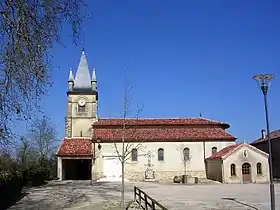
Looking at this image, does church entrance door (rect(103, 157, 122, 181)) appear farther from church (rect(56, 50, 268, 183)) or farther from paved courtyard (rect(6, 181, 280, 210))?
paved courtyard (rect(6, 181, 280, 210))

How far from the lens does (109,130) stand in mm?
46781

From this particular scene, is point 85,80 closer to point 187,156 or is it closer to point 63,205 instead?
point 187,156

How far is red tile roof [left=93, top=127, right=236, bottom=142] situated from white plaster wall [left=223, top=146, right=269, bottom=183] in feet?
16.2

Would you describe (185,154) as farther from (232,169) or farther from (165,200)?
(165,200)

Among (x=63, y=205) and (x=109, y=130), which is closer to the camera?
(x=63, y=205)

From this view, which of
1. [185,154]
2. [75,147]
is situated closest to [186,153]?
[185,154]

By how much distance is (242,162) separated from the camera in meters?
40.6

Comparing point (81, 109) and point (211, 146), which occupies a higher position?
point (81, 109)

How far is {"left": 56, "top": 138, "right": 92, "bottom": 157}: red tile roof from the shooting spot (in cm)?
4338

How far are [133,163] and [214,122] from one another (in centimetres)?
1249

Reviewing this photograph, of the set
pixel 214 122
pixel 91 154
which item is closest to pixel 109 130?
pixel 91 154

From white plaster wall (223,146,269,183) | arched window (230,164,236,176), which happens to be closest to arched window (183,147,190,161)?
white plaster wall (223,146,269,183)

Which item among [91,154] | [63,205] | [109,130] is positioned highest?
[109,130]

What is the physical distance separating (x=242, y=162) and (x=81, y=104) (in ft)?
73.5
